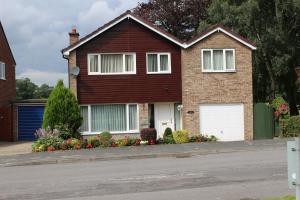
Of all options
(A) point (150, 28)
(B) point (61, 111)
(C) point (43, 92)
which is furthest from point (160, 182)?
(C) point (43, 92)

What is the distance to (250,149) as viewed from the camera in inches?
929

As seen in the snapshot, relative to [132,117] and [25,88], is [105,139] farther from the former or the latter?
[25,88]

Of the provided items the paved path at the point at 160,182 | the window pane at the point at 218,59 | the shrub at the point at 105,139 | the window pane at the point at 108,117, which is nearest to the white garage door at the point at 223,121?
the window pane at the point at 218,59

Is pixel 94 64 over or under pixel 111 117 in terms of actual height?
over

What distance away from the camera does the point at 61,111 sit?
2752 cm

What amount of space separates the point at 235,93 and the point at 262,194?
19.5 meters

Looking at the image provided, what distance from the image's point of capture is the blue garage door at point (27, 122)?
35812mm

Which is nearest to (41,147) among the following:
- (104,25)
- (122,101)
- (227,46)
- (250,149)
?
(122,101)

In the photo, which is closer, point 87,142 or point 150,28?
point 87,142

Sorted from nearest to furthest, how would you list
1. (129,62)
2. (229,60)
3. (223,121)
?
(129,62) → (223,121) → (229,60)

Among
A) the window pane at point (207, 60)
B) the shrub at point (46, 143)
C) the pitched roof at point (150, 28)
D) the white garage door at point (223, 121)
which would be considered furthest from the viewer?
the window pane at point (207, 60)

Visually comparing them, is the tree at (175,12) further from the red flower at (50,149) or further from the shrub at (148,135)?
the red flower at (50,149)

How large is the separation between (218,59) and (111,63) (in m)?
6.07

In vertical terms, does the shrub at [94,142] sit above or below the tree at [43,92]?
below
